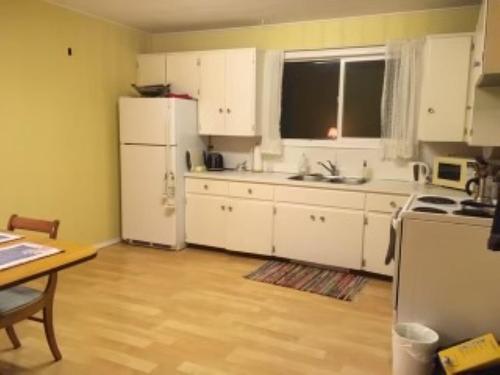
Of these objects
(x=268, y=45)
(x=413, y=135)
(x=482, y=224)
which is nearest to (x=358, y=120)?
(x=413, y=135)

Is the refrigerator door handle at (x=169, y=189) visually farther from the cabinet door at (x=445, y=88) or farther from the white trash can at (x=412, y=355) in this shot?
the white trash can at (x=412, y=355)

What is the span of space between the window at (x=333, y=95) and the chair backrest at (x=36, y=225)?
2.70 metres

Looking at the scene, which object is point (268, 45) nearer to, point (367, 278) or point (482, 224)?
point (367, 278)

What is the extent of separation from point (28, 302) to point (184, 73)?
120 inches

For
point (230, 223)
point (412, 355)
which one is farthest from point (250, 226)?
point (412, 355)

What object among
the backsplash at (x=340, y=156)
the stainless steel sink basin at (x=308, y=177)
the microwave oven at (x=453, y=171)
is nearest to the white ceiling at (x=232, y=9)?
the backsplash at (x=340, y=156)

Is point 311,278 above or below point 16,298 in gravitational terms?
below

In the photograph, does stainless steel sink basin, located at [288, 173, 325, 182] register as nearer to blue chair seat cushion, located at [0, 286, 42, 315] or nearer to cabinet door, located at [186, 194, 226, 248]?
cabinet door, located at [186, 194, 226, 248]

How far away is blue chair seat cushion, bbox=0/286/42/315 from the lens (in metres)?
2.04

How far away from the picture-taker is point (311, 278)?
372 cm

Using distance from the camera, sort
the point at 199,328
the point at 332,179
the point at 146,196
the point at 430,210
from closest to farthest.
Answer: the point at 430,210 < the point at 199,328 < the point at 332,179 < the point at 146,196

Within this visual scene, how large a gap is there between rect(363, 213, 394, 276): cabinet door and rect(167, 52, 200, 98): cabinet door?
7.52 ft

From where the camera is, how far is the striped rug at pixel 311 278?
136 inches

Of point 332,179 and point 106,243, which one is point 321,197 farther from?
point 106,243
